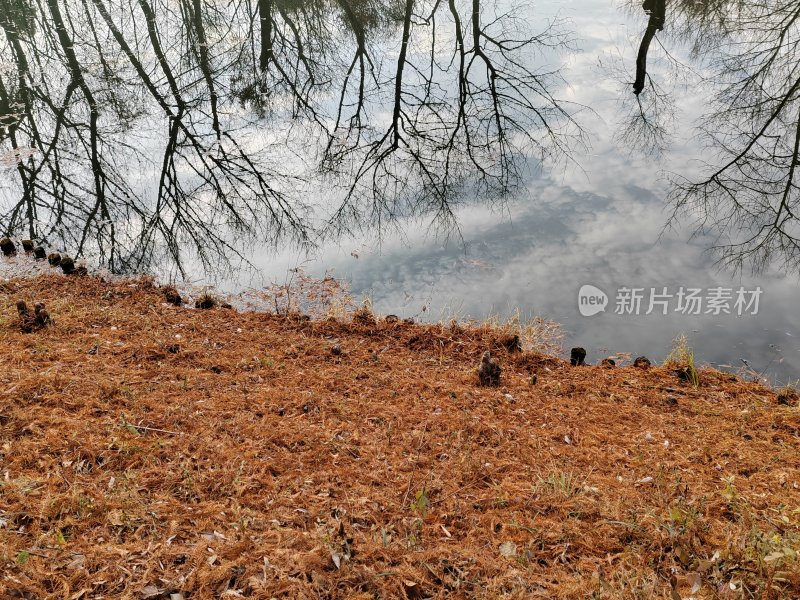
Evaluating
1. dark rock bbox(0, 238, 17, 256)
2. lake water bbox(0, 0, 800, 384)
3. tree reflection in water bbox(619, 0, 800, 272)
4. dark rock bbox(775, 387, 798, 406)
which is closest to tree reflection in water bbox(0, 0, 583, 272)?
lake water bbox(0, 0, 800, 384)

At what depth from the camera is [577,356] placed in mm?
4898

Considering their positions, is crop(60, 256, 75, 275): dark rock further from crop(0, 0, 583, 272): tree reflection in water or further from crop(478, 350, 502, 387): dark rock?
crop(478, 350, 502, 387): dark rock

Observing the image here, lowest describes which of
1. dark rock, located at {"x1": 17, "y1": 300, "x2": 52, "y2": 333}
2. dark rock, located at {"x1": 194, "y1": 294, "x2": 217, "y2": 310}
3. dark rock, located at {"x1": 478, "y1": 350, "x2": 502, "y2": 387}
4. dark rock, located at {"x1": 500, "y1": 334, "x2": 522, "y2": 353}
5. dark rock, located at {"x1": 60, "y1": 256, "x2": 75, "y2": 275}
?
dark rock, located at {"x1": 478, "y1": 350, "x2": 502, "y2": 387}

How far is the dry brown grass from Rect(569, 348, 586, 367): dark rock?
132 mm

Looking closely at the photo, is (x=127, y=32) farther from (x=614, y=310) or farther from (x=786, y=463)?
(x=786, y=463)

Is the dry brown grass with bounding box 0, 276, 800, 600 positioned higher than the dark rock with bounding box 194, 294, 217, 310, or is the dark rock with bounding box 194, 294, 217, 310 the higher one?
the dark rock with bounding box 194, 294, 217, 310

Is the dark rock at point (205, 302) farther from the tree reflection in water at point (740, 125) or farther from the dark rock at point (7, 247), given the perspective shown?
the tree reflection in water at point (740, 125)

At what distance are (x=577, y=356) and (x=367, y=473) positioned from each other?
274cm

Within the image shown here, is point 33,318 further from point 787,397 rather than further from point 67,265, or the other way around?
point 787,397

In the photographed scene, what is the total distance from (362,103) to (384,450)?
7.76 m

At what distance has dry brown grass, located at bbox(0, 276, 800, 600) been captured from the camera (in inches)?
82.8

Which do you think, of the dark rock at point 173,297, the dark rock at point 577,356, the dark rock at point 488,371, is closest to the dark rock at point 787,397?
the dark rock at point 577,356

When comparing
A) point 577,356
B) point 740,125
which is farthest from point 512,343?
point 740,125

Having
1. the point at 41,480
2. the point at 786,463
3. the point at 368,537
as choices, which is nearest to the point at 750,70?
the point at 786,463
